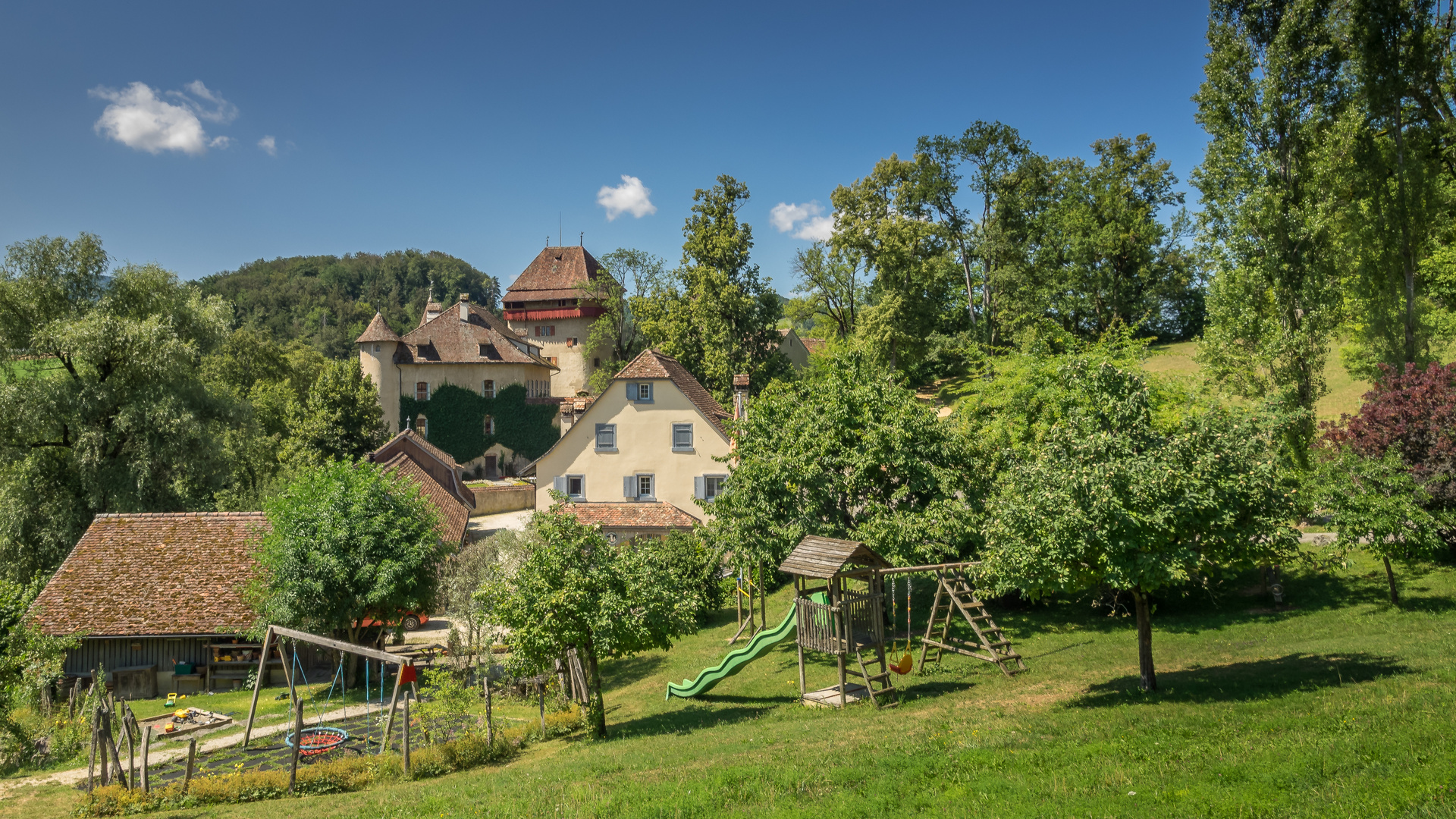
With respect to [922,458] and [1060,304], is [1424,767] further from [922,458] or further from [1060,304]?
[1060,304]

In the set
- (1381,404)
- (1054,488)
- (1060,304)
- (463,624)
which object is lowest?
(463,624)

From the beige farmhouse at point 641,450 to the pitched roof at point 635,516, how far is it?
1042 millimetres

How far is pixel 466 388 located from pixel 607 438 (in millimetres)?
27673

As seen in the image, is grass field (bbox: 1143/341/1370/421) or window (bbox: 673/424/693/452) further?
window (bbox: 673/424/693/452)

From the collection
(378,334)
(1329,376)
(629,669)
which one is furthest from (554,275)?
(1329,376)

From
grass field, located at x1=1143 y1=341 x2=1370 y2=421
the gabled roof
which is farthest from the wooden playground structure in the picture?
the gabled roof

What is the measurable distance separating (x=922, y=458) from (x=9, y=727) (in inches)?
865

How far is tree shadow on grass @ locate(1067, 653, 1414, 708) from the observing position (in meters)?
13.7

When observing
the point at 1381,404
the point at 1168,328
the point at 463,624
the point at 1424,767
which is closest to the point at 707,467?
the point at 463,624

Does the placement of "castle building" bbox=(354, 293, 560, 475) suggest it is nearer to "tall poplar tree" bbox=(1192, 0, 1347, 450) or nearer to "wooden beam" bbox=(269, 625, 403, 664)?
"wooden beam" bbox=(269, 625, 403, 664)

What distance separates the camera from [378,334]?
6153 centimetres

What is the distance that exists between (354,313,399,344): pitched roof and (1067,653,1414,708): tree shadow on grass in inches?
2238

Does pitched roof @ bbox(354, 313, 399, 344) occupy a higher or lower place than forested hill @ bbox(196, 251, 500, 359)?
lower

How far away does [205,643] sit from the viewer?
25.8 meters
